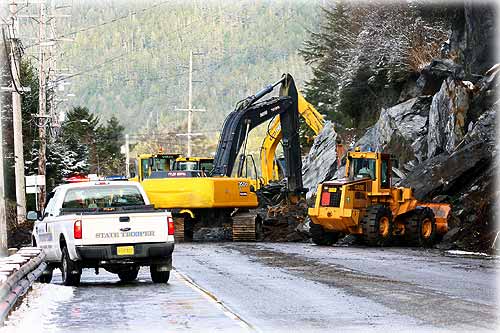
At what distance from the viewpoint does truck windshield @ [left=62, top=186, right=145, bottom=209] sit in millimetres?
20906

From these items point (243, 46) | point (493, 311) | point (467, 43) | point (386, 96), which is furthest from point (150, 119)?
point (493, 311)

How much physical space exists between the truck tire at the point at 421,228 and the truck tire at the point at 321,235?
95.5 inches

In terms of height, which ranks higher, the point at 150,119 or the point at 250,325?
the point at 150,119

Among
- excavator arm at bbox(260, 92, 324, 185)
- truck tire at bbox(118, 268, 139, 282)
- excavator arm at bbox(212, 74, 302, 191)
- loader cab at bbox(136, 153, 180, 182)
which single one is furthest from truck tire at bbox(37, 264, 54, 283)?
excavator arm at bbox(260, 92, 324, 185)

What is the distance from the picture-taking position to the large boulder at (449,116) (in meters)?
41.0

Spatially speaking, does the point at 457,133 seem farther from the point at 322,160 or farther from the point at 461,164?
the point at 322,160

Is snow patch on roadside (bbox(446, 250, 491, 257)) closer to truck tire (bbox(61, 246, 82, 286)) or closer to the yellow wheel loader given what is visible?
the yellow wheel loader

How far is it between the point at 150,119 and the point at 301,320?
13059 cm

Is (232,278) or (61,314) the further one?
(232,278)

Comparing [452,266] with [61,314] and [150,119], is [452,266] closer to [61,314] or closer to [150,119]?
[61,314]

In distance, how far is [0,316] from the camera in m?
13.4

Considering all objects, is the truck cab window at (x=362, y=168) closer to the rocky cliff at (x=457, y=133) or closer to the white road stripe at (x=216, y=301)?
the rocky cliff at (x=457, y=133)

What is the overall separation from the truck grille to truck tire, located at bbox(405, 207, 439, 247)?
7.68ft

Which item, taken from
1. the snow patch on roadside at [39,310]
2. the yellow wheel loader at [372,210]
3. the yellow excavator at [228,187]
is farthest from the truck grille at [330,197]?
the snow patch on roadside at [39,310]
